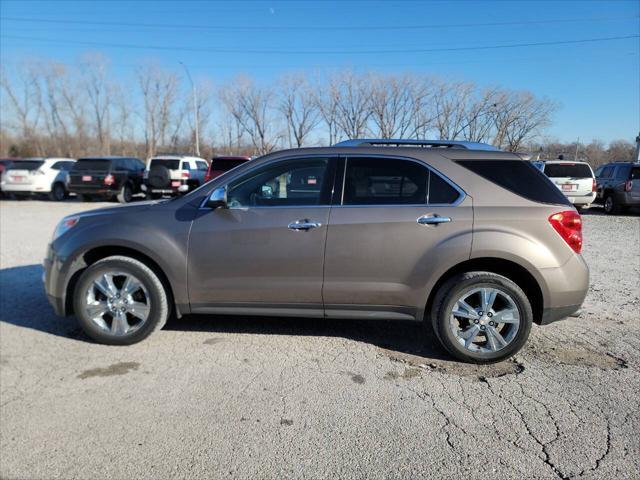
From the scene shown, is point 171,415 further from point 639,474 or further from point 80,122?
point 80,122

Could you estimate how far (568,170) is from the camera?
14.1m

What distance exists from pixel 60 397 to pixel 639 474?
3668mm

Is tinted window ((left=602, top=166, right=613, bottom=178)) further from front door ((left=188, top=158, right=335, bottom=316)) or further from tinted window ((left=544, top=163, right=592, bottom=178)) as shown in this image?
front door ((left=188, top=158, right=335, bottom=316))

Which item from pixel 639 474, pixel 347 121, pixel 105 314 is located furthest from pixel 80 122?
pixel 639 474

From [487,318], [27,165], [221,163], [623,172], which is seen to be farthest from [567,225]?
[27,165]

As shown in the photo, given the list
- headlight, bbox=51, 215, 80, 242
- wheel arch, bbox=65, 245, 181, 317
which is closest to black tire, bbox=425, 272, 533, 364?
wheel arch, bbox=65, 245, 181, 317

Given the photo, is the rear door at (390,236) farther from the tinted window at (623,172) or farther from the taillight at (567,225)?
the tinted window at (623,172)

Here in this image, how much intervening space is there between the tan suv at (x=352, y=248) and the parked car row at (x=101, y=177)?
42.6 ft

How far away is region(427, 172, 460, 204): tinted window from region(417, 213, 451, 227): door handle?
0.48 ft

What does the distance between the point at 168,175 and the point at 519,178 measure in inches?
615

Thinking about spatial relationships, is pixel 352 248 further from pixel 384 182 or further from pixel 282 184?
pixel 282 184

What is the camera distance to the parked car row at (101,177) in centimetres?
1694

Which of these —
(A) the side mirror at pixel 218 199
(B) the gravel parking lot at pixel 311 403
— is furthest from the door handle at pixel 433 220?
(A) the side mirror at pixel 218 199

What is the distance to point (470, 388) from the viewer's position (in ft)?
10.4
